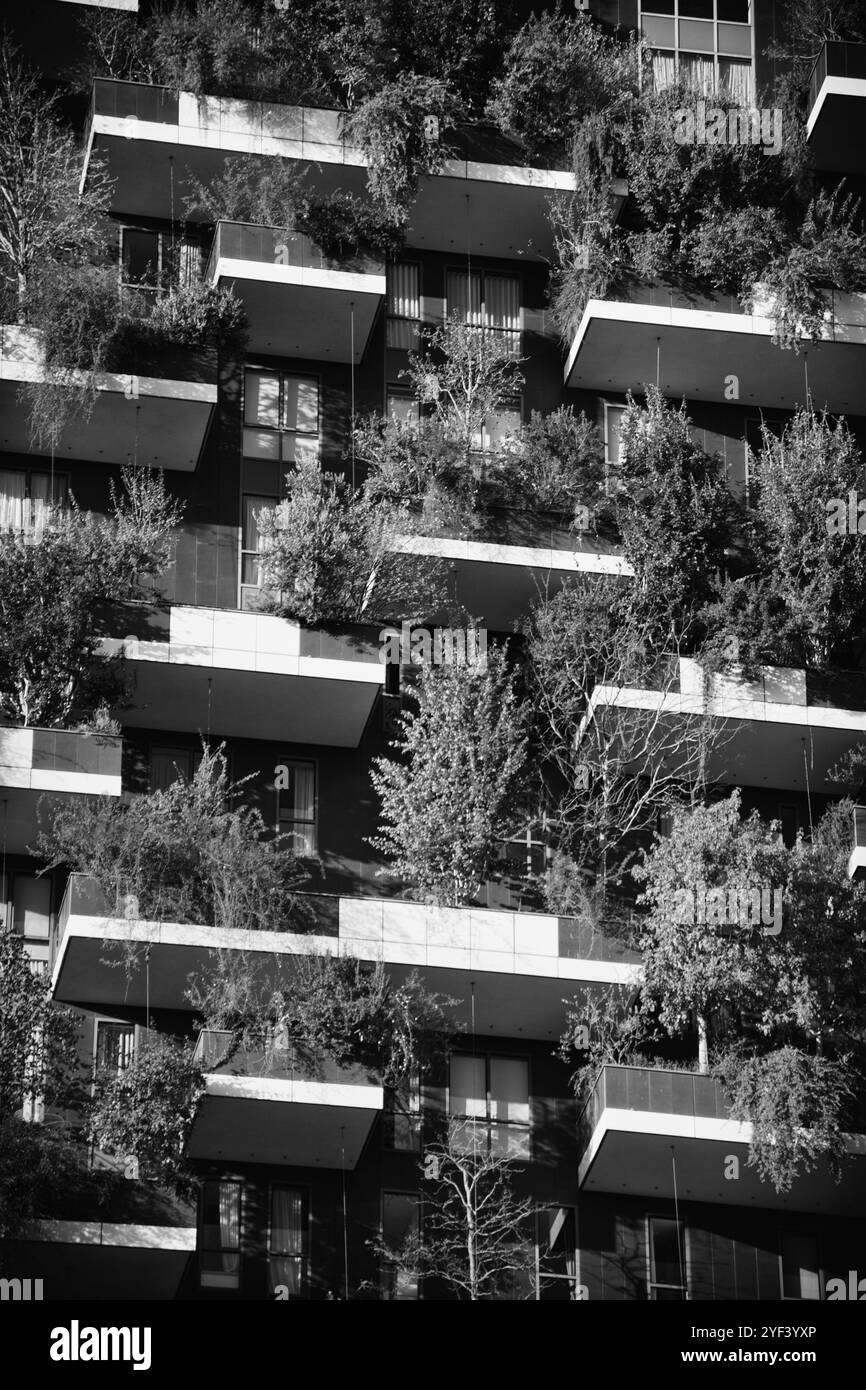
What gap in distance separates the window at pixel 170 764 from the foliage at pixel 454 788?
9.66 ft

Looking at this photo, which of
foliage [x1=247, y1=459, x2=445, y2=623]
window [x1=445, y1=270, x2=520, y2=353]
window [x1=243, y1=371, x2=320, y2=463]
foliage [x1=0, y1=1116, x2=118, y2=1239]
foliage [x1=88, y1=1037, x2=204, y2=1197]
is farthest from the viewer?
window [x1=445, y1=270, x2=520, y2=353]

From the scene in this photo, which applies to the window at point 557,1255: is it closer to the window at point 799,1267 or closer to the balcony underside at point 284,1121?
the balcony underside at point 284,1121

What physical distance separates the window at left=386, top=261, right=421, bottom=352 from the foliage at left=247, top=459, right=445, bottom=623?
356 cm

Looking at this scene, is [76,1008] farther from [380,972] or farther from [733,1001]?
[733,1001]

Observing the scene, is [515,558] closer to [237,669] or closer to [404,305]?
[237,669]

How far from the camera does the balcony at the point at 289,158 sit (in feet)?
133

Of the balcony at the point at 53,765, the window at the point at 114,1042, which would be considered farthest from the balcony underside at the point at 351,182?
the window at the point at 114,1042

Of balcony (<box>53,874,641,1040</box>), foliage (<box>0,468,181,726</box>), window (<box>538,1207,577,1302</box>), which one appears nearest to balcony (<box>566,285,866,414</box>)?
foliage (<box>0,468,181,726</box>)

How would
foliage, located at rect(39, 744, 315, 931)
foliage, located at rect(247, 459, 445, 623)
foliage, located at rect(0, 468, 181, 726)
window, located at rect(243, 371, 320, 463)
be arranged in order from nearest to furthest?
foliage, located at rect(39, 744, 315, 931)
foliage, located at rect(0, 468, 181, 726)
foliage, located at rect(247, 459, 445, 623)
window, located at rect(243, 371, 320, 463)

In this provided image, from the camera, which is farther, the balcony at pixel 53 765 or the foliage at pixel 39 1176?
the balcony at pixel 53 765

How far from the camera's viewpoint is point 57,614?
119ft

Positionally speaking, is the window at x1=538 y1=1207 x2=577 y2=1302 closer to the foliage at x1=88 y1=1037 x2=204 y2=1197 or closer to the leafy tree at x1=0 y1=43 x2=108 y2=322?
the foliage at x1=88 y1=1037 x2=204 y2=1197

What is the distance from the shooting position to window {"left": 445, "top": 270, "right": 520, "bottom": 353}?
4200 cm
